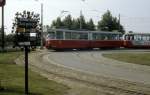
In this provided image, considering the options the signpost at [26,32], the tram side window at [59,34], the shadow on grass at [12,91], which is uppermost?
the signpost at [26,32]

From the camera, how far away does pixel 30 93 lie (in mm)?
18391

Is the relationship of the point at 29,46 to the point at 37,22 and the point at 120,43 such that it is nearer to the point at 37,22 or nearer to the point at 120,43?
the point at 37,22

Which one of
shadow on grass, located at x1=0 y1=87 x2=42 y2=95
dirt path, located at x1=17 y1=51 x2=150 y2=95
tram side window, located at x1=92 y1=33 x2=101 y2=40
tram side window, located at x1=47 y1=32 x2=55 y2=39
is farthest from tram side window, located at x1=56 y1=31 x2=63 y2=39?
shadow on grass, located at x1=0 y1=87 x2=42 y2=95

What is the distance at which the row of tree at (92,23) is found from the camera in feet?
353

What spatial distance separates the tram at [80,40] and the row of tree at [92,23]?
3086 cm

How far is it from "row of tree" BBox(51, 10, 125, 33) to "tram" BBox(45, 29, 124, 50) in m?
30.9

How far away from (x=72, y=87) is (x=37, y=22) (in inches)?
A: 206

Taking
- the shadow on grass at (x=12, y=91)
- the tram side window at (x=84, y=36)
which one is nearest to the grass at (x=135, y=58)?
the tram side window at (x=84, y=36)

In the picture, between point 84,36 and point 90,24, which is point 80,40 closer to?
point 84,36

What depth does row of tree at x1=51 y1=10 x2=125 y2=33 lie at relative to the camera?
10762 centimetres

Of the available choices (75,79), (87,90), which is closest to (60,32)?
(75,79)

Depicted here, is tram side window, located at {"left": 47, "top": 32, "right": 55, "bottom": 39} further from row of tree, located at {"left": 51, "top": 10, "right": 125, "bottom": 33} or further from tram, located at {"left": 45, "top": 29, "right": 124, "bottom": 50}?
row of tree, located at {"left": 51, "top": 10, "right": 125, "bottom": 33}

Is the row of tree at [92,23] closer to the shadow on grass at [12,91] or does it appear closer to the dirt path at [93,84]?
the dirt path at [93,84]

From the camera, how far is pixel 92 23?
116750mm
